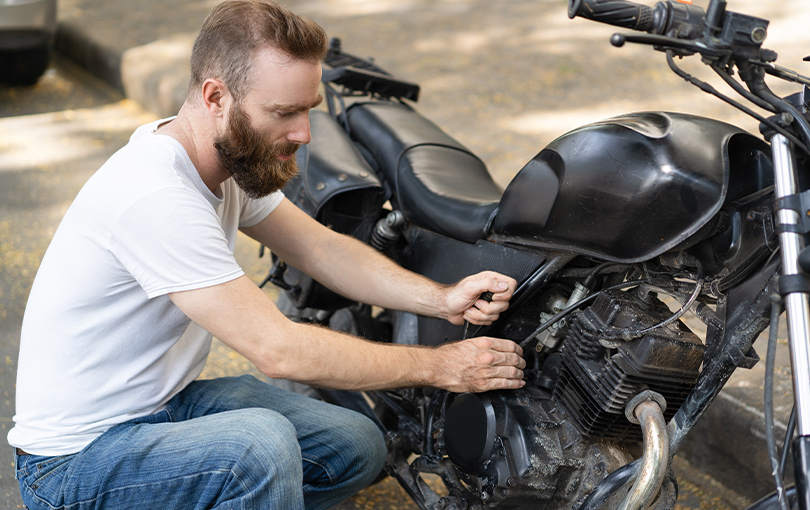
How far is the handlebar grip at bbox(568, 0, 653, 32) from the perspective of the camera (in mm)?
1204

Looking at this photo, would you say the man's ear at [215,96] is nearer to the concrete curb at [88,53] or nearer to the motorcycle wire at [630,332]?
the motorcycle wire at [630,332]

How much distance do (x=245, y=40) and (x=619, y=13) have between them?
81cm

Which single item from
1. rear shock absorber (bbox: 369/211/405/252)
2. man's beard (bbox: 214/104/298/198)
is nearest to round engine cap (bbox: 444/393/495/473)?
rear shock absorber (bbox: 369/211/405/252)

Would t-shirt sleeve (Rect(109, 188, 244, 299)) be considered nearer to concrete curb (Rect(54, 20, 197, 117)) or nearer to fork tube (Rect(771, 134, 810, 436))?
fork tube (Rect(771, 134, 810, 436))

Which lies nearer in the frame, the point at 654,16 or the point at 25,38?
the point at 654,16

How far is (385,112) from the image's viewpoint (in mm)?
2584

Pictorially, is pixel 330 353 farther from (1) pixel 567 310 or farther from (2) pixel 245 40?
(2) pixel 245 40

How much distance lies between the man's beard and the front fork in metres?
1.07

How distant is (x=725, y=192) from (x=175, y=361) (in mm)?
1306

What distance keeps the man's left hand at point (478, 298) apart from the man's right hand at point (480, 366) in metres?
0.08

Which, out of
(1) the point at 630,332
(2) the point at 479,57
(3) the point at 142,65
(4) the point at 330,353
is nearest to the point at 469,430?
(4) the point at 330,353

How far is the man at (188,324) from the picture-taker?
158 centimetres

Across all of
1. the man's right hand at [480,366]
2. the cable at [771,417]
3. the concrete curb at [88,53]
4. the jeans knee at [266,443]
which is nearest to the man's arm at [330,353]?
the man's right hand at [480,366]

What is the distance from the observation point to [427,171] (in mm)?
2230
